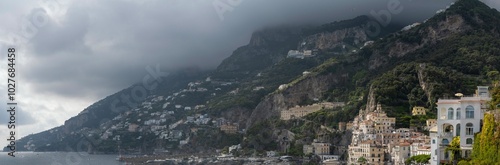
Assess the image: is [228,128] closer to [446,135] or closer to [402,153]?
[402,153]

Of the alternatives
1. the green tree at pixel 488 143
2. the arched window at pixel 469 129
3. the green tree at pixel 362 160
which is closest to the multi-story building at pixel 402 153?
the green tree at pixel 362 160

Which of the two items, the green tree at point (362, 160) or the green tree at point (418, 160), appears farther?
the green tree at point (362, 160)

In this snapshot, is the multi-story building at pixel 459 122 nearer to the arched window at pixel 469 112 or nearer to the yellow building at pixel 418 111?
the arched window at pixel 469 112

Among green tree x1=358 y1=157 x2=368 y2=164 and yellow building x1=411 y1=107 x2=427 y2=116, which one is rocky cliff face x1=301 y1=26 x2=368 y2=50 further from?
green tree x1=358 y1=157 x2=368 y2=164

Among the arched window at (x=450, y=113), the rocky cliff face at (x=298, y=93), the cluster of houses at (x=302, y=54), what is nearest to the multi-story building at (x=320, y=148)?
the rocky cliff face at (x=298, y=93)

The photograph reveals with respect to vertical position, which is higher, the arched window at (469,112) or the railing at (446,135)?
the arched window at (469,112)

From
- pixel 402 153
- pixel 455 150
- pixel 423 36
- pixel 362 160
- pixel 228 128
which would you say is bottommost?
pixel 362 160

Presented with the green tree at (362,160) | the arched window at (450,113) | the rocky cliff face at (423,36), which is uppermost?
the rocky cliff face at (423,36)

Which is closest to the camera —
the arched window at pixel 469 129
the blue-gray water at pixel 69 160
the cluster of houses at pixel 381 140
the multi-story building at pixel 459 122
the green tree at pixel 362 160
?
the multi-story building at pixel 459 122

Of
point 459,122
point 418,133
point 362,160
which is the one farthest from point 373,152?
point 459,122

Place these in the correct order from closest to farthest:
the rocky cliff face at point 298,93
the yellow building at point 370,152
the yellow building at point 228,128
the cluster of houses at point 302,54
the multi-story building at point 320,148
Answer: the yellow building at point 370,152
the multi-story building at point 320,148
the rocky cliff face at point 298,93
the yellow building at point 228,128
the cluster of houses at point 302,54
